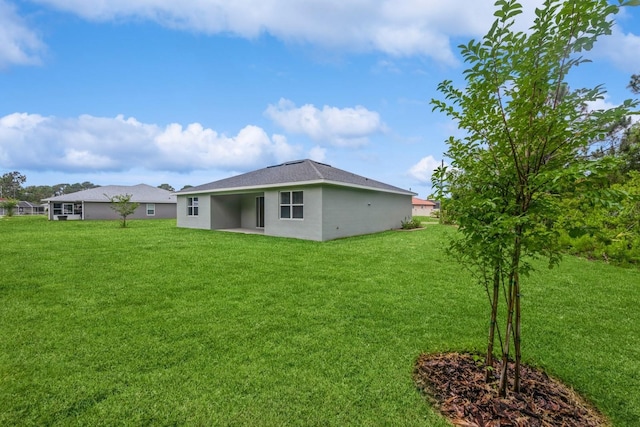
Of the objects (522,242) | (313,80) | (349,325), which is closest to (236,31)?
(313,80)

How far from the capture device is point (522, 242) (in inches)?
79.0

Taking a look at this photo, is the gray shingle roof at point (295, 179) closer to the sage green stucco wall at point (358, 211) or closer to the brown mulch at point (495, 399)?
the sage green stucco wall at point (358, 211)

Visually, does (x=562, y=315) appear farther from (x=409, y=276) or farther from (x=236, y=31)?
(x=236, y=31)

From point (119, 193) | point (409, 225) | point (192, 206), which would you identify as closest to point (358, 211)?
point (409, 225)

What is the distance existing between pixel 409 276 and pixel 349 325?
10.1 ft

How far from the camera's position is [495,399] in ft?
7.88

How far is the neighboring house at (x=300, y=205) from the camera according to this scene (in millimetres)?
12133

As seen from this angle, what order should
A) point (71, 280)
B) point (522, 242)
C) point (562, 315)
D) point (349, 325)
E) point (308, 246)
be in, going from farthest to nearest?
point (308, 246), point (71, 280), point (562, 315), point (349, 325), point (522, 242)

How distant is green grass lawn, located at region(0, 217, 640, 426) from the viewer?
2346 mm

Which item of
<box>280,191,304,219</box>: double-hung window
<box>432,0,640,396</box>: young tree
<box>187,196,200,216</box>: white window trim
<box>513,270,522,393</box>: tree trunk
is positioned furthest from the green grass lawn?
<box>187,196,200,216</box>: white window trim

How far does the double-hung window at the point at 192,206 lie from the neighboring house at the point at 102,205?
9.14 m

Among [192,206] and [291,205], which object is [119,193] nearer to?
[192,206]

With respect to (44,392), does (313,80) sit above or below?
above

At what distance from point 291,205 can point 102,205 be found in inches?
969
